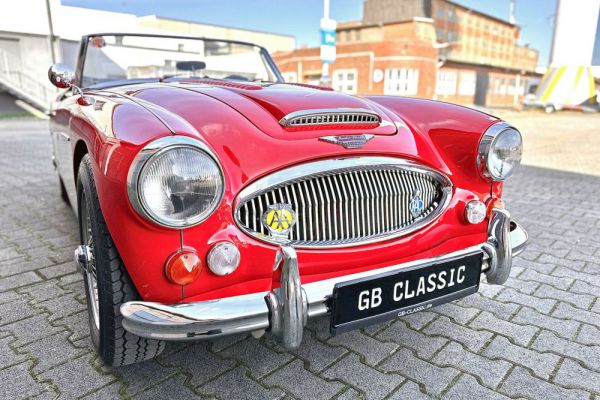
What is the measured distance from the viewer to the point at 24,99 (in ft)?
65.7

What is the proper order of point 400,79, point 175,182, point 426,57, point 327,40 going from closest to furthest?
1. point 175,182
2. point 327,40
3. point 400,79
4. point 426,57

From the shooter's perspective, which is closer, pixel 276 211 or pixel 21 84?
pixel 276 211

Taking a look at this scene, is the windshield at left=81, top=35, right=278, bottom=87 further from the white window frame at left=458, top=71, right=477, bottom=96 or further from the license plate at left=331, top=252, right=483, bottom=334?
the white window frame at left=458, top=71, right=477, bottom=96

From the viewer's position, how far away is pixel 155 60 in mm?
3398

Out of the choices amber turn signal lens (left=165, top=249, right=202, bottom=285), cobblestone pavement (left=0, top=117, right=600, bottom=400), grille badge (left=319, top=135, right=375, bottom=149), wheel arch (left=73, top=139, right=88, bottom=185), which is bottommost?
cobblestone pavement (left=0, top=117, right=600, bottom=400)

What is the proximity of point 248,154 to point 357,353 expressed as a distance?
3.27ft

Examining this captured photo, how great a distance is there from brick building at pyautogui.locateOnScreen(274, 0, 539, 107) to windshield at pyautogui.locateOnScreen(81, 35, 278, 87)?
70.2 ft

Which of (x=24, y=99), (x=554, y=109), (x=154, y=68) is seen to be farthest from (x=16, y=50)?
(x=554, y=109)

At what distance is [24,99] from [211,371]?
22.1m

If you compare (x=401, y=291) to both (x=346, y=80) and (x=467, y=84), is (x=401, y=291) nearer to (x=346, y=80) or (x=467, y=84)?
(x=346, y=80)

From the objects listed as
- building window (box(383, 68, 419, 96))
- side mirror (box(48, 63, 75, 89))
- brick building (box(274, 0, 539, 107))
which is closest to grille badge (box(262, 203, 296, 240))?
side mirror (box(48, 63, 75, 89))

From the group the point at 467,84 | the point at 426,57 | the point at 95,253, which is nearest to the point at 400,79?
the point at 426,57

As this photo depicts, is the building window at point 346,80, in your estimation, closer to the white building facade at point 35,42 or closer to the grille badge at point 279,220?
the white building facade at point 35,42

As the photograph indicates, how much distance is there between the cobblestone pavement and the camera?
173 centimetres
